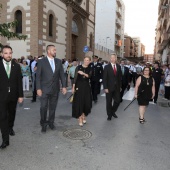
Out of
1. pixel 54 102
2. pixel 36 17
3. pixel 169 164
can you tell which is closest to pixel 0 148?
pixel 54 102

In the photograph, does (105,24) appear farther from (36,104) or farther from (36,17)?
(36,104)

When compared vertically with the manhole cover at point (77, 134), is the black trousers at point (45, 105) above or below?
above

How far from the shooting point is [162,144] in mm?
5008

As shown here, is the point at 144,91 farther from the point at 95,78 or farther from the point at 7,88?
the point at 7,88

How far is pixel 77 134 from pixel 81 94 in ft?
3.76

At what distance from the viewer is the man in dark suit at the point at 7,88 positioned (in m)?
4.54

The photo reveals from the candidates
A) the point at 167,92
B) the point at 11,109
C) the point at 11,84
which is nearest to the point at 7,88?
the point at 11,84

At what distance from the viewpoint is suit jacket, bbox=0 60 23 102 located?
464 cm

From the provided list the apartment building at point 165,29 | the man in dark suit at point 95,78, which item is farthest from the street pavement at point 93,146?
the apartment building at point 165,29

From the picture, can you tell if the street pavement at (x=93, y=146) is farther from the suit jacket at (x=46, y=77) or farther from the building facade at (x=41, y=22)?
the building facade at (x=41, y=22)

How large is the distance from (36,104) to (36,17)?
10.8 m

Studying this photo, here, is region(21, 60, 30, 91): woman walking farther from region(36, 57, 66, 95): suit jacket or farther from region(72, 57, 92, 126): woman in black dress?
region(36, 57, 66, 95): suit jacket

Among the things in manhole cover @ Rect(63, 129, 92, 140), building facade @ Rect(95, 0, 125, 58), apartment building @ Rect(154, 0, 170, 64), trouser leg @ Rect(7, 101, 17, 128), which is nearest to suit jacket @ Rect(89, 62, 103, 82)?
manhole cover @ Rect(63, 129, 92, 140)

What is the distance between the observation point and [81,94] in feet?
20.3
